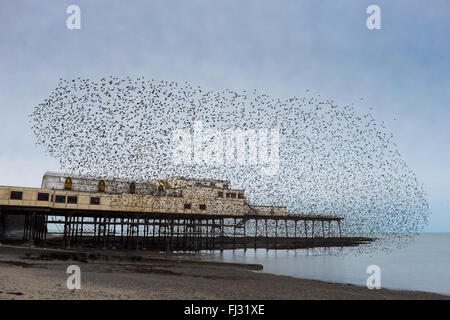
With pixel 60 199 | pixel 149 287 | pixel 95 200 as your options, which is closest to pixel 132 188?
pixel 95 200

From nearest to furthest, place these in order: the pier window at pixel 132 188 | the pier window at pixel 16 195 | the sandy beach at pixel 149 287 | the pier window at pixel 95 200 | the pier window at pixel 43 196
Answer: the sandy beach at pixel 149 287
the pier window at pixel 16 195
the pier window at pixel 43 196
the pier window at pixel 95 200
the pier window at pixel 132 188

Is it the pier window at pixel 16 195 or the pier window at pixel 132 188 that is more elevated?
the pier window at pixel 132 188

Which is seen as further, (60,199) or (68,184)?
(68,184)

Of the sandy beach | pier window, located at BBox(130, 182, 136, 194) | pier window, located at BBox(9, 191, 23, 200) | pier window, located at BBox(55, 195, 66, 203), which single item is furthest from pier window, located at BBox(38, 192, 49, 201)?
the sandy beach

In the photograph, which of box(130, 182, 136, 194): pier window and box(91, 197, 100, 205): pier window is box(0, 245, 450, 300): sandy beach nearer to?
box(91, 197, 100, 205): pier window

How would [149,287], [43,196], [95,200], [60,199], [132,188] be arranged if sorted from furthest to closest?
1. [132,188]
2. [95,200]
3. [60,199]
4. [43,196]
5. [149,287]

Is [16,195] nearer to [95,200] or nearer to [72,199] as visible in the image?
[72,199]

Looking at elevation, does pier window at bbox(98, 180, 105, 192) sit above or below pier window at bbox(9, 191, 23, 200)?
above

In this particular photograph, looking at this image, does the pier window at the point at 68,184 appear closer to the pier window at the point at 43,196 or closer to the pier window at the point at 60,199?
the pier window at the point at 60,199

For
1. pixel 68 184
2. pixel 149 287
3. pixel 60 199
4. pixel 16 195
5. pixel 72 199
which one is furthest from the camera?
pixel 68 184

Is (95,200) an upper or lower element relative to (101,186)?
lower

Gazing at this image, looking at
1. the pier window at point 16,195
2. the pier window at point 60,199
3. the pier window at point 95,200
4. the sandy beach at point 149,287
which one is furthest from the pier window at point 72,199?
the sandy beach at point 149,287
